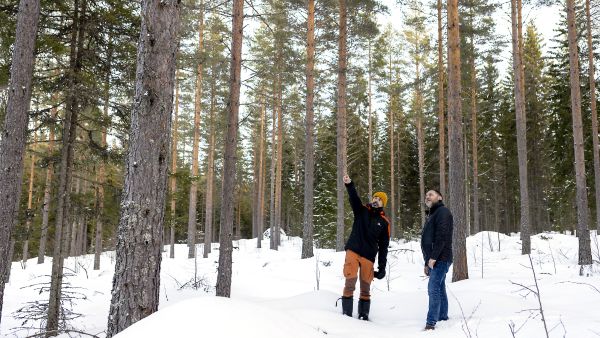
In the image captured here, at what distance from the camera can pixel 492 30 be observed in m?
19.0

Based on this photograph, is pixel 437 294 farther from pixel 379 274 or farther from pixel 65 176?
pixel 65 176

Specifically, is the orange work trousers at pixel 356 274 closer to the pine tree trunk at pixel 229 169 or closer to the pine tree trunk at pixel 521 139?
the pine tree trunk at pixel 229 169

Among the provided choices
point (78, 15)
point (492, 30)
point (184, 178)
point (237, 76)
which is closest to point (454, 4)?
point (237, 76)

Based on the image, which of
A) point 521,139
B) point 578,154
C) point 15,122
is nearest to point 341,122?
point 521,139

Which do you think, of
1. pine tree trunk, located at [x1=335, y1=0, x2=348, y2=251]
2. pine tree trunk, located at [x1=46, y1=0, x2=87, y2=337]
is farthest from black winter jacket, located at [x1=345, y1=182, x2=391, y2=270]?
pine tree trunk, located at [x1=335, y1=0, x2=348, y2=251]

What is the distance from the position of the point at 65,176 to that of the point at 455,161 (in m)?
7.95

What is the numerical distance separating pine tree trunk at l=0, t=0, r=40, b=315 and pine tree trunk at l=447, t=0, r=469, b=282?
795 centimetres

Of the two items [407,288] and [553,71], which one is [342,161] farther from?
[553,71]

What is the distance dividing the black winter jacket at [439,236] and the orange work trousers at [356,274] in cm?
86

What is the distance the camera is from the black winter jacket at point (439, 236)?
5.21 meters

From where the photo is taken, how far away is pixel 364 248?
5684 mm

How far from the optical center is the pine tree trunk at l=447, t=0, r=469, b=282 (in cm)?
832

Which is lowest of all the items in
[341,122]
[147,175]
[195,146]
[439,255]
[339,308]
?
[339,308]

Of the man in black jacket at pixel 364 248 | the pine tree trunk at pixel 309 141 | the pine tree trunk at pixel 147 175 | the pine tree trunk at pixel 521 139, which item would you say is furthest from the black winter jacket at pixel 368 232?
the pine tree trunk at pixel 521 139
